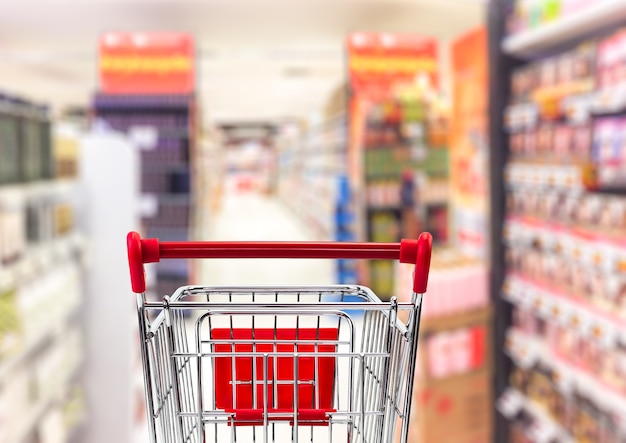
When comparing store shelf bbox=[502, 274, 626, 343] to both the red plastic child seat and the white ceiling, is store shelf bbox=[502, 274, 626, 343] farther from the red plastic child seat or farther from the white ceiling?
the white ceiling

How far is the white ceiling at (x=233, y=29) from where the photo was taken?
35.1 ft

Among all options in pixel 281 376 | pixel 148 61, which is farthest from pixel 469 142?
pixel 281 376

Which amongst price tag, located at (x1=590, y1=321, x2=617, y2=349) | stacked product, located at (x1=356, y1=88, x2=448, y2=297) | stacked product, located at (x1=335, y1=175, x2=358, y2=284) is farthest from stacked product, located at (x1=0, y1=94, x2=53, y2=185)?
stacked product, located at (x1=335, y1=175, x2=358, y2=284)

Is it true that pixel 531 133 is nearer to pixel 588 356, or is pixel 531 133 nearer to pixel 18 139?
pixel 588 356

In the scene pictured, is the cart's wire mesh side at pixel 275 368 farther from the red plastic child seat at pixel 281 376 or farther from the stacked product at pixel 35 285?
the stacked product at pixel 35 285

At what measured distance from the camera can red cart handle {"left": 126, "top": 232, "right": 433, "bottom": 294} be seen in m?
0.96

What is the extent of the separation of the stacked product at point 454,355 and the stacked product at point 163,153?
15.9ft

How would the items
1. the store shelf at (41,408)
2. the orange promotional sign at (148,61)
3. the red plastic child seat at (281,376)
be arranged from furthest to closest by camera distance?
1. the orange promotional sign at (148,61)
2. the store shelf at (41,408)
3. the red plastic child seat at (281,376)

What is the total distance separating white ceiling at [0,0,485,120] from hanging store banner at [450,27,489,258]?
2.83 m

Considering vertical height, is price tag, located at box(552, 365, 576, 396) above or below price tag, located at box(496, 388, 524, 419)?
above

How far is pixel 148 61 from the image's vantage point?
943 cm

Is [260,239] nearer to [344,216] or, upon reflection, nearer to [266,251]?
[344,216]

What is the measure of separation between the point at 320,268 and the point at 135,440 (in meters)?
7.21

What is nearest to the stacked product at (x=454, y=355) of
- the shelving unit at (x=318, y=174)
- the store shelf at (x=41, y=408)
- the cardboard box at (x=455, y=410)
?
the cardboard box at (x=455, y=410)
